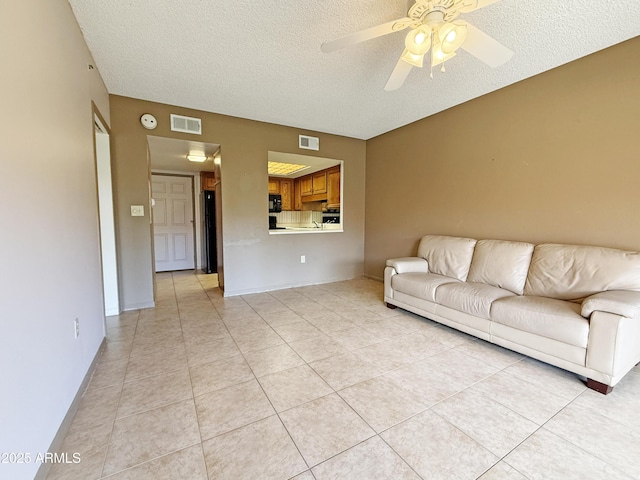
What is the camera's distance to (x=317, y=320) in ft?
9.68

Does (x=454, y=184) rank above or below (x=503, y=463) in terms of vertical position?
above

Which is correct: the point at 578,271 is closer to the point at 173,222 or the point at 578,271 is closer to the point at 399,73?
the point at 399,73

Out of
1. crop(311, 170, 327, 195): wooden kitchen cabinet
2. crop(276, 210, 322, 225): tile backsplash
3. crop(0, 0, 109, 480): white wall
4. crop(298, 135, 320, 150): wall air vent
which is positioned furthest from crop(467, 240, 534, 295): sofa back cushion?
crop(276, 210, 322, 225): tile backsplash

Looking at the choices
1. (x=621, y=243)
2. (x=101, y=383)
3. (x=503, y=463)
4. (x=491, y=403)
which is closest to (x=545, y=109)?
(x=621, y=243)

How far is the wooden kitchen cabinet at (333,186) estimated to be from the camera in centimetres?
559

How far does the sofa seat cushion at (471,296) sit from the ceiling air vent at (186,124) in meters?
3.45

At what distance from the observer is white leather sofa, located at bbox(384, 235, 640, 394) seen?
5.61 feet

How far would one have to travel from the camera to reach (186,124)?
341cm

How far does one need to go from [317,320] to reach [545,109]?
3.07 metres

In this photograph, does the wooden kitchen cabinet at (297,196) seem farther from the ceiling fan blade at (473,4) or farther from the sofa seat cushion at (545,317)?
the ceiling fan blade at (473,4)

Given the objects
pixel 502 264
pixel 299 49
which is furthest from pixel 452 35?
pixel 502 264

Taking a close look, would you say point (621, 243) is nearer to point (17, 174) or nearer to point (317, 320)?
point (317, 320)

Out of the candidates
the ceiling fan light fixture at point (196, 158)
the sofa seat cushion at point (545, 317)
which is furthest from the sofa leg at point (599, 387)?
the ceiling fan light fixture at point (196, 158)

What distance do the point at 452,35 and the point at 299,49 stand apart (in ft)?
3.98
